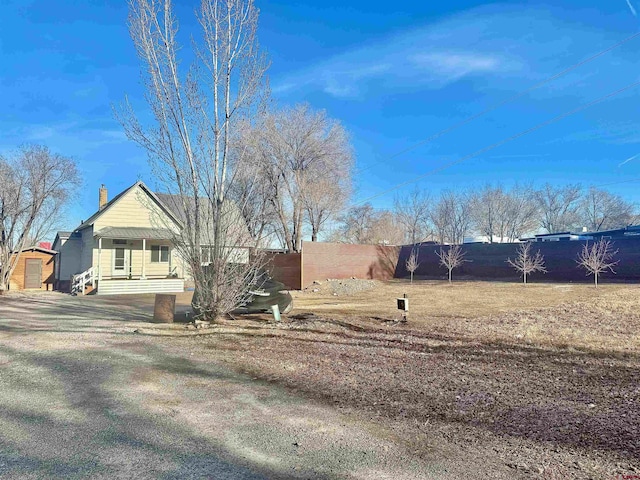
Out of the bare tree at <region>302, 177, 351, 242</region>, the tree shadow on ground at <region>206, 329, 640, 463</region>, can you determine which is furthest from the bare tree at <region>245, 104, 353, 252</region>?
the tree shadow on ground at <region>206, 329, 640, 463</region>

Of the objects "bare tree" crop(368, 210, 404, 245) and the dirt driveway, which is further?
"bare tree" crop(368, 210, 404, 245)

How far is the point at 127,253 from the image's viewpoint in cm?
2298

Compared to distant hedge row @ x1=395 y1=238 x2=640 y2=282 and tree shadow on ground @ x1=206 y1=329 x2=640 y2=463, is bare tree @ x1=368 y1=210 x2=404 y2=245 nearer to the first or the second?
distant hedge row @ x1=395 y1=238 x2=640 y2=282

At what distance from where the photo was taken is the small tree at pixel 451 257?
92.8 feet

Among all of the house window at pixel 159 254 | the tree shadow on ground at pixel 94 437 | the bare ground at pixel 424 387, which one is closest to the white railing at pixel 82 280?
the house window at pixel 159 254

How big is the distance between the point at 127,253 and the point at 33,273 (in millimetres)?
9271

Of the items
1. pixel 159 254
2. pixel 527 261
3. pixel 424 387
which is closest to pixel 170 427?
pixel 424 387

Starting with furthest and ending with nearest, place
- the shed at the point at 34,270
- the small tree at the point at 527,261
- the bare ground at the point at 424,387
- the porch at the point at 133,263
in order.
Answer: the shed at the point at 34,270 < the small tree at the point at 527,261 < the porch at the point at 133,263 < the bare ground at the point at 424,387

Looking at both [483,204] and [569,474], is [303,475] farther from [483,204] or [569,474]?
[483,204]

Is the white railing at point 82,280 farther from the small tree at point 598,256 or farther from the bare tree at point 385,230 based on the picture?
the bare tree at point 385,230

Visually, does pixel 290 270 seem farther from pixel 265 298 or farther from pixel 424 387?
pixel 424 387

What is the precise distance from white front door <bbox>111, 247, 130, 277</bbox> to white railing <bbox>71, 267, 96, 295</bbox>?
1.11 m

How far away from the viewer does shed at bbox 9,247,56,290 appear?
26.6 metres

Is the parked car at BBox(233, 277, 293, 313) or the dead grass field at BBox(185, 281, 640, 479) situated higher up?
the parked car at BBox(233, 277, 293, 313)
